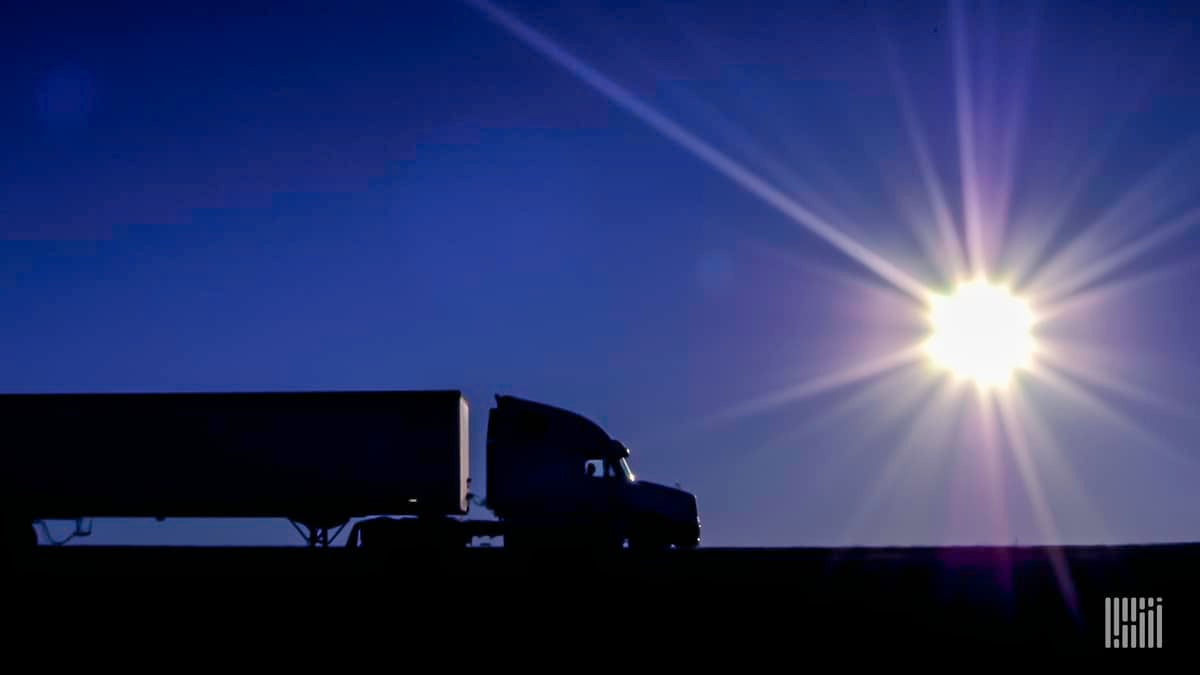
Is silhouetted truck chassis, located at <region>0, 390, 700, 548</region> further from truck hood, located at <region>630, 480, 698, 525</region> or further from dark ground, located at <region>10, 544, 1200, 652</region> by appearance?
dark ground, located at <region>10, 544, 1200, 652</region>

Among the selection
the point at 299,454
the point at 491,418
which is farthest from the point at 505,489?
the point at 299,454

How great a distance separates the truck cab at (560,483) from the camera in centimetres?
3183

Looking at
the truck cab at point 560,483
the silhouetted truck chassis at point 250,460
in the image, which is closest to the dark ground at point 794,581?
the truck cab at point 560,483

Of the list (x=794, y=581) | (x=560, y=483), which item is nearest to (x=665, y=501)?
(x=560, y=483)

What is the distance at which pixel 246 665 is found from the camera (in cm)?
2459

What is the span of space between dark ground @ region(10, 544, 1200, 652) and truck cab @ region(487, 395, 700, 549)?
478 centimetres

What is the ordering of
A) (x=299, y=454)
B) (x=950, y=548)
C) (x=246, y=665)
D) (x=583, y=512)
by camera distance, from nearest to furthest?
1. (x=246, y=665)
2. (x=950, y=548)
3. (x=583, y=512)
4. (x=299, y=454)

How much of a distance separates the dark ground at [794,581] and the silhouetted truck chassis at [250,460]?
6.52m

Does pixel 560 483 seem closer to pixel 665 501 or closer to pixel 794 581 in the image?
pixel 665 501

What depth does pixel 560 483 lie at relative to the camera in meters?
31.9

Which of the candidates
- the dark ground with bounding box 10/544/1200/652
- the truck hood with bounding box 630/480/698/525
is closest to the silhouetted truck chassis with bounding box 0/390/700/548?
the truck hood with bounding box 630/480/698/525

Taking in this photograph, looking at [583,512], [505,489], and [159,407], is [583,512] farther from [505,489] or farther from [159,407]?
[159,407]

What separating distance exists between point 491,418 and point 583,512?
273cm

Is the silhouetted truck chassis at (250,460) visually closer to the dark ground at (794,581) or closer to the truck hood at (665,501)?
the truck hood at (665,501)
